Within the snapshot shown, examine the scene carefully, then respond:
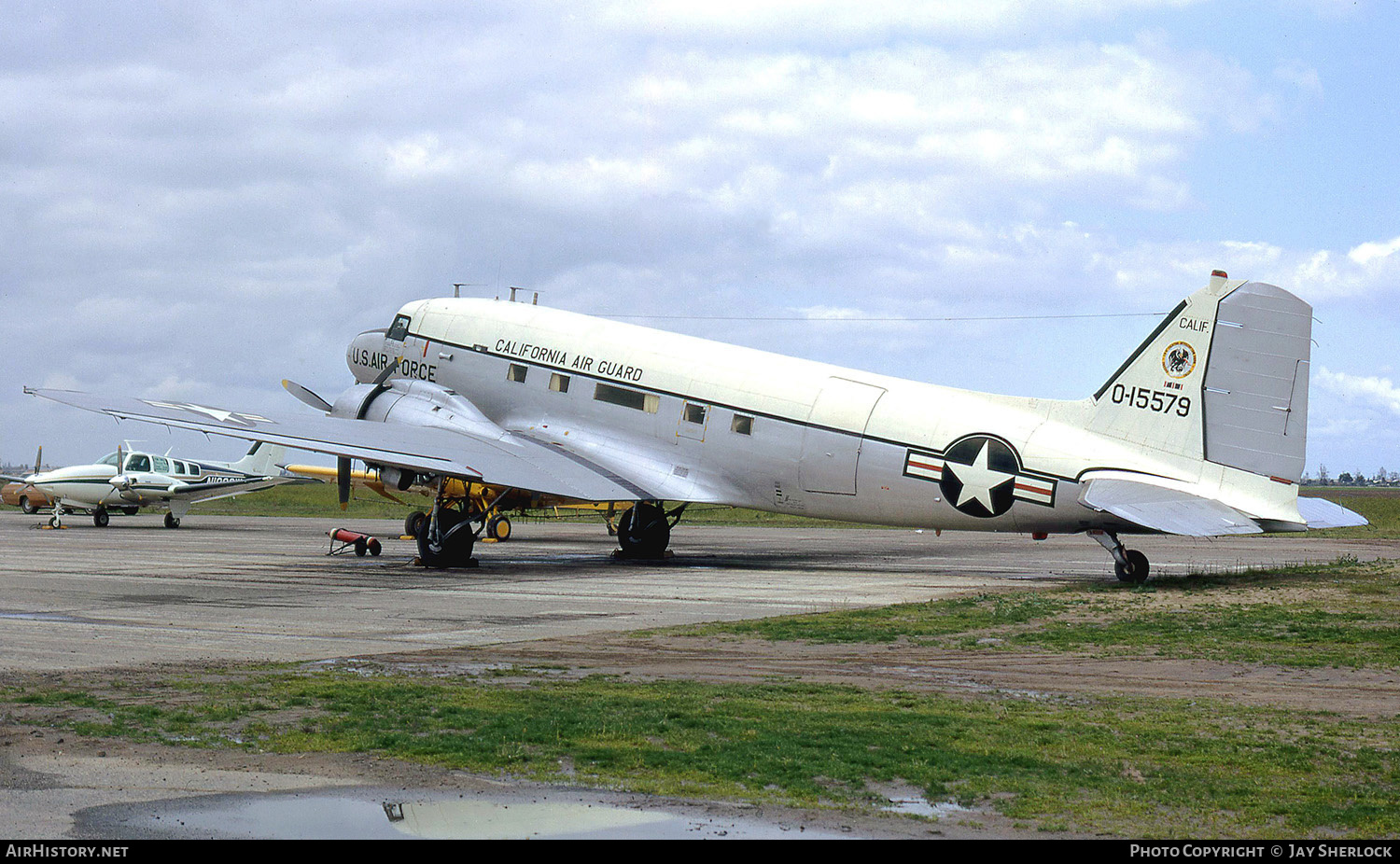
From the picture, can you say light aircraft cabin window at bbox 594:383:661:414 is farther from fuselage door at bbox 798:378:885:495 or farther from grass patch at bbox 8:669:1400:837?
grass patch at bbox 8:669:1400:837

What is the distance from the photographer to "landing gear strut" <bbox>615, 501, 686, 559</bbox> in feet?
98.5

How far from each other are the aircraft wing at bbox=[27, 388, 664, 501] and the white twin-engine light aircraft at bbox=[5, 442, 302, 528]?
21.9 metres

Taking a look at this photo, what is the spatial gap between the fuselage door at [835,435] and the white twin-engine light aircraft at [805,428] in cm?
4

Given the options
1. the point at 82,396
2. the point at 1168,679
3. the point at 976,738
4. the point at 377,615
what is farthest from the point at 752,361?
the point at 976,738

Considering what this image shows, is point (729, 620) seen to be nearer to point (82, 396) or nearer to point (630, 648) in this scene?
point (630, 648)

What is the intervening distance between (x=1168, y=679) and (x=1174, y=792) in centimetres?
485

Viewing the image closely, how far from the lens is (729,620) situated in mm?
17406

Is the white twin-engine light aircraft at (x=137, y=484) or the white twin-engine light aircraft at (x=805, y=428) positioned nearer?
the white twin-engine light aircraft at (x=805, y=428)

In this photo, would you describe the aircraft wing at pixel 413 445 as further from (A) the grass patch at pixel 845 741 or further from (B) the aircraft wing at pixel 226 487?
(B) the aircraft wing at pixel 226 487

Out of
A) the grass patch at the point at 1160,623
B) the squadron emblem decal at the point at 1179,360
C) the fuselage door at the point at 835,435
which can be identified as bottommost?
the grass patch at the point at 1160,623

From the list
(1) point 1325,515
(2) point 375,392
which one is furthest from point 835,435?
(2) point 375,392

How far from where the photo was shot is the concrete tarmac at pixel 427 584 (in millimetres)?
15109

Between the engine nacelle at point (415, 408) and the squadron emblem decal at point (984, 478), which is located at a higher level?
the engine nacelle at point (415, 408)

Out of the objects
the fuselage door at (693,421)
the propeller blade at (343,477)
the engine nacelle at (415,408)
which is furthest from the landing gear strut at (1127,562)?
the propeller blade at (343,477)
